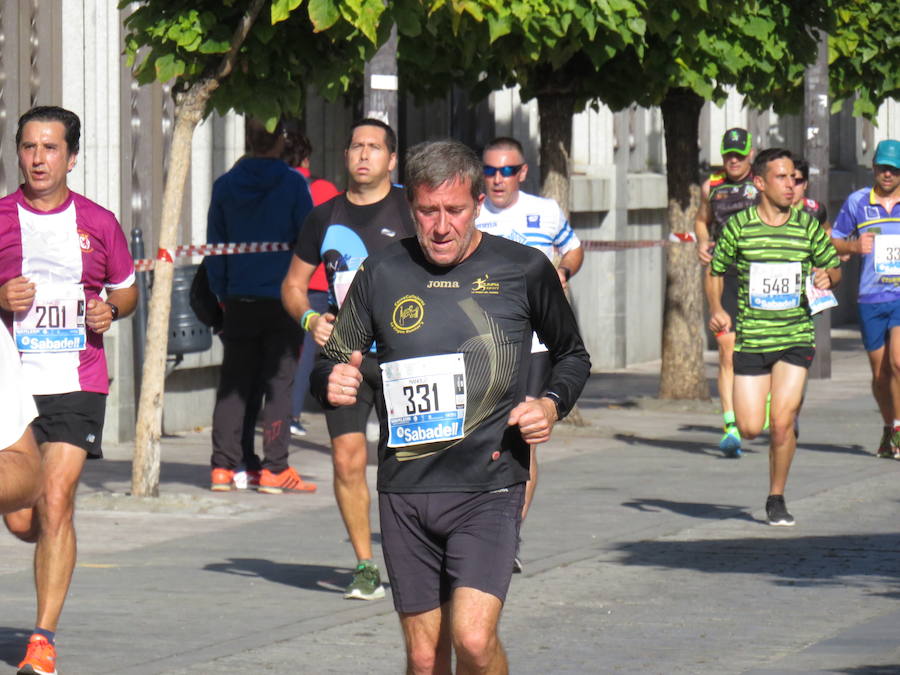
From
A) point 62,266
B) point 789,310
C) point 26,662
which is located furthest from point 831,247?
point 26,662

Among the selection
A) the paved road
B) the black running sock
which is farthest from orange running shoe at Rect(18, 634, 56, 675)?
the paved road

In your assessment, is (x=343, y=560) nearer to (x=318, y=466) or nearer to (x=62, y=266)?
(x=62, y=266)

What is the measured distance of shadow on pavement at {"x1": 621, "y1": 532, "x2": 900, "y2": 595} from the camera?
8.89 m

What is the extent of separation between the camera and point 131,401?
14.0m

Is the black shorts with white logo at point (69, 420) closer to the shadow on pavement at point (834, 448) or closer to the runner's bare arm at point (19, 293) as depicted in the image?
the runner's bare arm at point (19, 293)

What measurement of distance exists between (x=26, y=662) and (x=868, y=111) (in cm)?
1382

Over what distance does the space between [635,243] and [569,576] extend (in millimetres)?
9979

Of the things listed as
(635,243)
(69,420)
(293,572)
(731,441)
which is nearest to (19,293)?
(69,420)

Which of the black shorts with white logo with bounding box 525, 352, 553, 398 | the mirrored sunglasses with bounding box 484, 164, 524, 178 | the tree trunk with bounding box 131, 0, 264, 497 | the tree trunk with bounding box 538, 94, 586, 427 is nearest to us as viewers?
the black shorts with white logo with bounding box 525, 352, 553, 398

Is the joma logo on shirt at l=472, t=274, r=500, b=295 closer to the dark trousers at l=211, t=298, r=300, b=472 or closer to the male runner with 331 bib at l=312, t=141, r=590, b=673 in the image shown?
the male runner with 331 bib at l=312, t=141, r=590, b=673

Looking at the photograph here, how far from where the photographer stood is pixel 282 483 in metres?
11.7

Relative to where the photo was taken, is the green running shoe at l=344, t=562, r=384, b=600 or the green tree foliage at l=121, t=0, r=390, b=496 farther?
the green tree foliage at l=121, t=0, r=390, b=496

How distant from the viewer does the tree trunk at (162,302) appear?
10.8 meters

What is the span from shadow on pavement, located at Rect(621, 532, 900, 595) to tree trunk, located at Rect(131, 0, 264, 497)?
8.78ft
